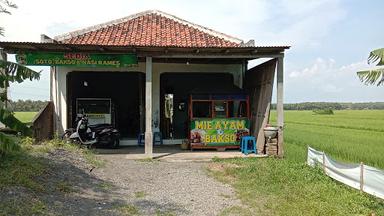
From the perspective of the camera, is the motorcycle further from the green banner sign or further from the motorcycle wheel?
the green banner sign

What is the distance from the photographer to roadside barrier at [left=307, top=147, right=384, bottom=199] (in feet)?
22.8

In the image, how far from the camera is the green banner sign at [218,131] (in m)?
13.4

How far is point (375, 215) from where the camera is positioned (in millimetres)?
6227

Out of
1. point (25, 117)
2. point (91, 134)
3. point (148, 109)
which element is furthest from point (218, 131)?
point (25, 117)

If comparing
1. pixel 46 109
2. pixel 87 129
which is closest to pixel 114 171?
pixel 87 129

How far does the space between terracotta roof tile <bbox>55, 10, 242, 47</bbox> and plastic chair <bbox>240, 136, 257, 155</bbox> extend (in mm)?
3980

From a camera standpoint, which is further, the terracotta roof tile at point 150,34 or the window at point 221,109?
the terracotta roof tile at point 150,34

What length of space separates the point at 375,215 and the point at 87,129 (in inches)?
398

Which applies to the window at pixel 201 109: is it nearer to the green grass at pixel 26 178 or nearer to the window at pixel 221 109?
the window at pixel 221 109

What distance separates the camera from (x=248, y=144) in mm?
13125

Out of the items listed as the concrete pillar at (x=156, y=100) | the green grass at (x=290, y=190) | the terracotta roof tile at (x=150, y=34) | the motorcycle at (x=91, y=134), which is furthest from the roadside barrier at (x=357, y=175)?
the concrete pillar at (x=156, y=100)

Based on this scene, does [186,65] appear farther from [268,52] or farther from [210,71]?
[268,52]

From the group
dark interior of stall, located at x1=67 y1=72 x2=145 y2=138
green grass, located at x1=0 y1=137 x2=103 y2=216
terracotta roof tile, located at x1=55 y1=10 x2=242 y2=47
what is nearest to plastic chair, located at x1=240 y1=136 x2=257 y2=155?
terracotta roof tile, located at x1=55 y1=10 x2=242 y2=47

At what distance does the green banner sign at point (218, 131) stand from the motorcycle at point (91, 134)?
298cm
